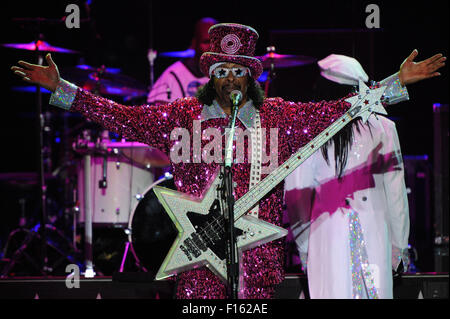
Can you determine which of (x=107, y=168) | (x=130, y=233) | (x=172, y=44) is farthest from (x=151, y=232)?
(x=172, y=44)

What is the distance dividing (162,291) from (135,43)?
4282mm

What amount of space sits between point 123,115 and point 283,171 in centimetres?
97

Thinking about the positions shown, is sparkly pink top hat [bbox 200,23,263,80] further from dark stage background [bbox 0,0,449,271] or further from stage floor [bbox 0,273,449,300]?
dark stage background [bbox 0,0,449,271]

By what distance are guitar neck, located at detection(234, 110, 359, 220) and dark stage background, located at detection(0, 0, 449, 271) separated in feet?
12.9

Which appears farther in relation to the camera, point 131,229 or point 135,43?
point 135,43

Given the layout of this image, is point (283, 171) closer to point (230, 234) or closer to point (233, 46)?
point (230, 234)

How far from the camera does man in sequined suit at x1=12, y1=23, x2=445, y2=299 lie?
305cm

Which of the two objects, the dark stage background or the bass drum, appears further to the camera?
the dark stage background

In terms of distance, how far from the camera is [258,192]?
3020 millimetres

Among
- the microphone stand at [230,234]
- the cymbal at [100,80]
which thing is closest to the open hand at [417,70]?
the microphone stand at [230,234]

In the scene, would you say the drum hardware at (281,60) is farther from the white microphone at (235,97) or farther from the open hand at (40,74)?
the open hand at (40,74)

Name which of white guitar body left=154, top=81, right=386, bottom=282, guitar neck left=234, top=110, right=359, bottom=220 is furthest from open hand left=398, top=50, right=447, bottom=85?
guitar neck left=234, top=110, right=359, bottom=220
